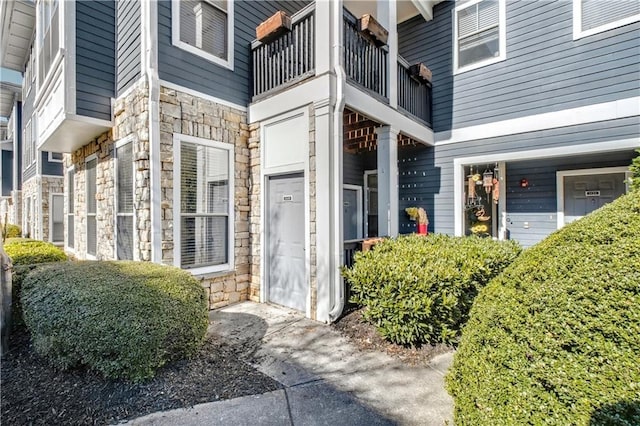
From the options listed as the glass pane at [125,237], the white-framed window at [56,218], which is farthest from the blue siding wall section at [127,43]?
the white-framed window at [56,218]

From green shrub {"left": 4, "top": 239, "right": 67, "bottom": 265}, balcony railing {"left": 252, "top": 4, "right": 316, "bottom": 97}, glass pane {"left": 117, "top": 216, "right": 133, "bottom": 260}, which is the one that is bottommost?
green shrub {"left": 4, "top": 239, "right": 67, "bottom": 265}

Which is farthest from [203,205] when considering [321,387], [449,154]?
[449,154]

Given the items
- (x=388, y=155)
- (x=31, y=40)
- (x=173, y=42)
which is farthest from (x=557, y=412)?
(x=31, y=40)

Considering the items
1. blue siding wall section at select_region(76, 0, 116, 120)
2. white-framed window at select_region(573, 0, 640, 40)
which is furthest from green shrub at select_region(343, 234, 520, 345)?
blue siding wall section at select_region(76, 0, 116, 120)

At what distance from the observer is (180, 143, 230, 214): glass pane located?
15.8 ft

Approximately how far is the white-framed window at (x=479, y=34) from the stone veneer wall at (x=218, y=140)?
474 cm

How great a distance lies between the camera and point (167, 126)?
4590mm

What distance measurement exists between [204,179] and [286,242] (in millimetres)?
1643

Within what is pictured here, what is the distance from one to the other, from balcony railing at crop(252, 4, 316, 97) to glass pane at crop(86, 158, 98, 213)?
3959mm

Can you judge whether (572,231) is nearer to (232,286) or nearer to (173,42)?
(232,286)

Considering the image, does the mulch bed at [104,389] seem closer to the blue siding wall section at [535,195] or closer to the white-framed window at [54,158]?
the blue siding wall section at [535,195]

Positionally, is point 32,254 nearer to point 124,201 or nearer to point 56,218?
point 124,201

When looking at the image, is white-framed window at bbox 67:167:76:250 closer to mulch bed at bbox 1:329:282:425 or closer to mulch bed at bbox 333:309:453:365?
mulch bed at bbox 1:329:282:425

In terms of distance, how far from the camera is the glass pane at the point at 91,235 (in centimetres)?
668
